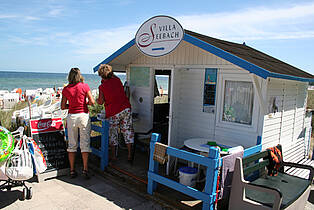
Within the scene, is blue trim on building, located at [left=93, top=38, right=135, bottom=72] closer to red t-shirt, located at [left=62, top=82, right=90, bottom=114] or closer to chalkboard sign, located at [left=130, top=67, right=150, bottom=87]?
chalkboard sign, located at [left=130, top=67, right=150, bottom=87]

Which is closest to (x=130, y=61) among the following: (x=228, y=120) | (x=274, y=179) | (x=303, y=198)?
(x=228, y=120)

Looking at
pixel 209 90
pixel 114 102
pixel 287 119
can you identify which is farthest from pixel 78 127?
pixel 287 119

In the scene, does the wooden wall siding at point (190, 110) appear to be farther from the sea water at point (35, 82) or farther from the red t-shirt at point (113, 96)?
the sea water at point (35, 82)

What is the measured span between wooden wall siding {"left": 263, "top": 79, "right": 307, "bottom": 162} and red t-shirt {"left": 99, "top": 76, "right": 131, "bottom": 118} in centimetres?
268

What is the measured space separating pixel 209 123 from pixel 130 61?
2703 mm

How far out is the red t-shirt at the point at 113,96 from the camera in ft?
16.0

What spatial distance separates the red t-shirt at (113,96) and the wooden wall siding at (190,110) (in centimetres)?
107

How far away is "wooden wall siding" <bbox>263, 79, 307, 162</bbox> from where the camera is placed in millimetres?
4566

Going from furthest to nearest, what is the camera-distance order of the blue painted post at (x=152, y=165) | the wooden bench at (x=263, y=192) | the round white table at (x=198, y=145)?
the round white table at (x=198, y=145), the blue painted post at (x=152, y=165), the wooden bench at (x=263, y=192)

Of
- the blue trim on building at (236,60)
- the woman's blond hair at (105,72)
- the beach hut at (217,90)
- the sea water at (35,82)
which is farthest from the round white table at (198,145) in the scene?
the sea water at (35,82)

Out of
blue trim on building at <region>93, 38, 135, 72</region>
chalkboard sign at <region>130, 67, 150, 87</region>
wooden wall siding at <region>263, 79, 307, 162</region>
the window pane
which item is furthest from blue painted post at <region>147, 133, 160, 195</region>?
chalkboard sign at <region>130, 67, 150, 87</region>

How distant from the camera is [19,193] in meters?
4.02

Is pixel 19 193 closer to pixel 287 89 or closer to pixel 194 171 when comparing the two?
pixel 194 171

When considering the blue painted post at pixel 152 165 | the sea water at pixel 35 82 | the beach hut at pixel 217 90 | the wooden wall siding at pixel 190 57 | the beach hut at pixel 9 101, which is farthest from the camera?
the sea water at pixel 35 82
